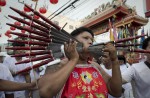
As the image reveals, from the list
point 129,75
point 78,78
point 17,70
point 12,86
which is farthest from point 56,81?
point 17,70

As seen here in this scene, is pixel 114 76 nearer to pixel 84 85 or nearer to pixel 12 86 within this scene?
pixel 84 85

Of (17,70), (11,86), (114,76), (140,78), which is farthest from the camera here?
(17,70)

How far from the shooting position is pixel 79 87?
70.5 inches

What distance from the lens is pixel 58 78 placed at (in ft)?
5.28

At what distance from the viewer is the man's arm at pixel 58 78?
5.25ft

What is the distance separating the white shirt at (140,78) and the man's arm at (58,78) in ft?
4.80

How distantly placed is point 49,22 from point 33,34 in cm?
19

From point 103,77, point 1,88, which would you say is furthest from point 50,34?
point 1,88

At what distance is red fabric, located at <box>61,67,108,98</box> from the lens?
5.77 ft

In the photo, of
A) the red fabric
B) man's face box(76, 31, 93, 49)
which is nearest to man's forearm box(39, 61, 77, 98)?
the red fabric

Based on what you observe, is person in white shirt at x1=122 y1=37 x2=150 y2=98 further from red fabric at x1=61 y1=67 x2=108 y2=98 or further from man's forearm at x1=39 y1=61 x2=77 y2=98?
man's forearm at x1=39 y1=61 x2=77 y2=98

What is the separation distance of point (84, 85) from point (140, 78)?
140cm

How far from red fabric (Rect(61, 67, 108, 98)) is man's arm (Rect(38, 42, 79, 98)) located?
16 cm

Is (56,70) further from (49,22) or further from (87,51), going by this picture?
(49,22)
